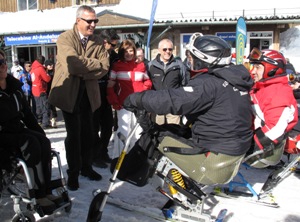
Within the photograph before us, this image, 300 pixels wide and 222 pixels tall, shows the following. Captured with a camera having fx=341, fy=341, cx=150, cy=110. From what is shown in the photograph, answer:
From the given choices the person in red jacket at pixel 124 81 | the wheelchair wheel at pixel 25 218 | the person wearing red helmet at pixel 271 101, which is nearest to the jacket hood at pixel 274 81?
the person wearing red helmet at pixel 271 101

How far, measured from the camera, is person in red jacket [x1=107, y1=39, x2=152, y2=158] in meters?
4.45

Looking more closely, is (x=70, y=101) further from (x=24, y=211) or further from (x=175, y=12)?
(x=175, y=12)

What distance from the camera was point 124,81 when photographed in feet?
14.7

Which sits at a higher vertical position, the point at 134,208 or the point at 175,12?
the point at 175,12

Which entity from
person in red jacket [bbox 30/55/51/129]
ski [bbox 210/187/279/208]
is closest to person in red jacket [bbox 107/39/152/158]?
ski [bbox 210/187/279/208]

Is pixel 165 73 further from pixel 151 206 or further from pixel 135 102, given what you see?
pixel 135 102

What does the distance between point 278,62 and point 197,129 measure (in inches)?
49.6

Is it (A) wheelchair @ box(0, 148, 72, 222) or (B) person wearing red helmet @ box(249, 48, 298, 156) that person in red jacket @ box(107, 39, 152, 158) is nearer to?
(A) wheelchair @ box(0, 148, 72, 222)

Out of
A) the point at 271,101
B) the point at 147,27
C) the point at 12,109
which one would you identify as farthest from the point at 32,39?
the point at 271,101

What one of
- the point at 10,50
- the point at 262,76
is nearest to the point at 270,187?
the point at 262,76

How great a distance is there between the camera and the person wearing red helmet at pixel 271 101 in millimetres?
3266

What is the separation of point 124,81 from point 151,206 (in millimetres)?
1686

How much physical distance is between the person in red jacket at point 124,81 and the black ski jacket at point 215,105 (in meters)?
1.68

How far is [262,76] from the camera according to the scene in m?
3.56
